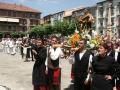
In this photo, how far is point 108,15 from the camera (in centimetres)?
8275

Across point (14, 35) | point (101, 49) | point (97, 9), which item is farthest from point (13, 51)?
point (14, 35)

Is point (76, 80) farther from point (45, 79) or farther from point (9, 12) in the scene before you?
point (9, 12)

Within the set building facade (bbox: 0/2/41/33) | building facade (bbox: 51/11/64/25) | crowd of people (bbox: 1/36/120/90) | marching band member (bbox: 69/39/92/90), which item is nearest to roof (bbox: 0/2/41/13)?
building facade (bbox: 0/2/41/33)

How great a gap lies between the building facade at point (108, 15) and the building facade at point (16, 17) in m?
35.6

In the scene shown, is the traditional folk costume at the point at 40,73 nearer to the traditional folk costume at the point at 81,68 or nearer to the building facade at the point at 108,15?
the traditional folk costume at the point at 81,68

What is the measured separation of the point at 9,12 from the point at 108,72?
11806cm

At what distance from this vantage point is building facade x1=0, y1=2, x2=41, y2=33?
4820 inches

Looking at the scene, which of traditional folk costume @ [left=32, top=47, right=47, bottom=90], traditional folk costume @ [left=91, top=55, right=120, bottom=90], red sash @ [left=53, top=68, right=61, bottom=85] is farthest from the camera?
red sash @ [left=53, top=68, right=61, bottom=85]

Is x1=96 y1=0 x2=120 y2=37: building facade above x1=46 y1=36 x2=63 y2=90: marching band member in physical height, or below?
above

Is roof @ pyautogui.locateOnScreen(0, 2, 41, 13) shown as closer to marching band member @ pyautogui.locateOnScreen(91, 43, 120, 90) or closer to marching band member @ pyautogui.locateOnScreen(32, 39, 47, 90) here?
marching band member @ pyautogui.locateOnScreen(32, 39, 47, 90)

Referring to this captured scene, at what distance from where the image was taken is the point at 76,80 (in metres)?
8.95

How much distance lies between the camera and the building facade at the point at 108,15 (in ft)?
259

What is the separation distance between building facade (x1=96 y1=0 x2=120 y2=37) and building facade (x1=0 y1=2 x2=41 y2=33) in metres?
35.6

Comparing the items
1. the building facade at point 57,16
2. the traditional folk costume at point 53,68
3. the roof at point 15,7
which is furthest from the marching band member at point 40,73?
the roof at point 15,7
